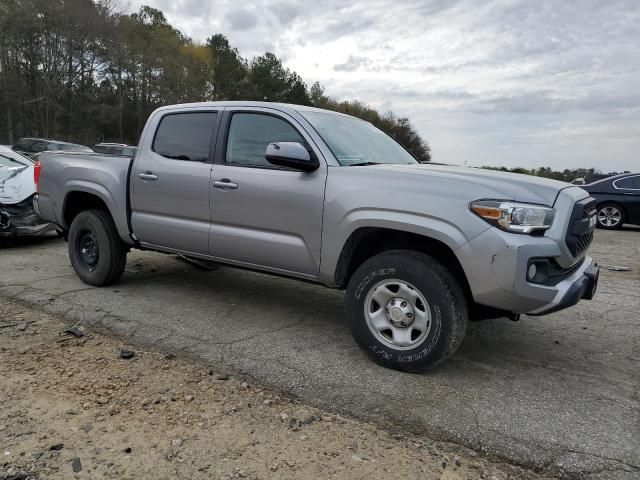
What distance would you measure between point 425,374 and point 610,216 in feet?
40.1

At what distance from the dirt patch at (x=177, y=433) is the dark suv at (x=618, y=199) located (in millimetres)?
12588

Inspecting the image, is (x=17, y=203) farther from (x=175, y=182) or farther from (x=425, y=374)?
(x=425, y=374)

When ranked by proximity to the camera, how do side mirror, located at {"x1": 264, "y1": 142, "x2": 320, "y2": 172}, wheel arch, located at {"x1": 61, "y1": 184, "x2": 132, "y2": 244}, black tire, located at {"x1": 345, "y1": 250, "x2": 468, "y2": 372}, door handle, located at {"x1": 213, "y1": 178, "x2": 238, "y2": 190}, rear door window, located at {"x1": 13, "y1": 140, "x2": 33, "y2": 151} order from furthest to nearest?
rear door window, located at {"x1": 13, "y1": 140, "x2": 33, "y2": 151}, wheel arch, located at {"x1": 61, "y1": 184, "x2": 132, "y2": 244}, door handle, located at {"x1": 213, "y1": 178, "x2": 238, "y2": 190}, side mirror, located at {"x1": 264, "y1": 142, "x2": 320, "y2": 172}, black tire, located at {"x1": 345, "y1": 250, "x2": 468, "y2": 372}

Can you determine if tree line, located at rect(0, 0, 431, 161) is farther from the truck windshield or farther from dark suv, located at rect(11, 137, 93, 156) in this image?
the truck windshield

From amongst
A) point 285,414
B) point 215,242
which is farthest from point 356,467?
point 215,242

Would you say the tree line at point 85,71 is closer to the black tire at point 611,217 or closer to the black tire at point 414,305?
the black tire at point 611,217

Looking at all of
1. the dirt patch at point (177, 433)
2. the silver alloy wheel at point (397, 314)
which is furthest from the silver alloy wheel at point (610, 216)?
the dirt patch at point (177, 433)

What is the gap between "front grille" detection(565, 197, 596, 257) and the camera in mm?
3223

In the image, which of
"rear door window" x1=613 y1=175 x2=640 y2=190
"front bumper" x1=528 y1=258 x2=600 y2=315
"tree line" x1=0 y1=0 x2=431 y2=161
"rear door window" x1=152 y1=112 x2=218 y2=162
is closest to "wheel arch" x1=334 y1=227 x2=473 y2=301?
"front bumper" x1=528 y1=258 x2=600 y2=315

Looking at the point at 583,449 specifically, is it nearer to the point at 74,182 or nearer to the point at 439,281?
the point at 439,281

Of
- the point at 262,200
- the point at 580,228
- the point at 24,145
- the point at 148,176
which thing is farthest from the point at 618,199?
the point at 24,145

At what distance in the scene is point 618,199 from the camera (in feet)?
43.2

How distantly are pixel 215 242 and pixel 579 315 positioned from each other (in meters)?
3.61

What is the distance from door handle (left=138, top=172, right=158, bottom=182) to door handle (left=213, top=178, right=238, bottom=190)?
0.78 m
